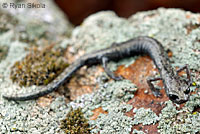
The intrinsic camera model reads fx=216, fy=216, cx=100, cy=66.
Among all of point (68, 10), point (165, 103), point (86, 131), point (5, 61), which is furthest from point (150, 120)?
point (68, 10)

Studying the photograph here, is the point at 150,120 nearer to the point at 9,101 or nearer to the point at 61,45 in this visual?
the point at 9,101

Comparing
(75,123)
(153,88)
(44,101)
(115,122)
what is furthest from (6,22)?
(153,88)

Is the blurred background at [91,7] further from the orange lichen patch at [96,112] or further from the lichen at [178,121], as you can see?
the lichen at [178,121]

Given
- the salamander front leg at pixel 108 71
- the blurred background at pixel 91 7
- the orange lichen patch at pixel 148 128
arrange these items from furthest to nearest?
the blurred background at pixel 91 7 → the salamander front leg at pixel 108 71 → the orange lichen patch at pixel 148 128

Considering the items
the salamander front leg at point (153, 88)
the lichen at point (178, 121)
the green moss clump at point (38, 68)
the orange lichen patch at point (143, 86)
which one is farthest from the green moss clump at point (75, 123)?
the salamander front leg at point (153, 88)

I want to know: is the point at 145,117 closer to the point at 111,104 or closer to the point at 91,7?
the point at 111,104

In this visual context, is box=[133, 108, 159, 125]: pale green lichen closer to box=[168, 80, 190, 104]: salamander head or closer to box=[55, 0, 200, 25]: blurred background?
box=[168, 80, 190, 104]: salamander head
